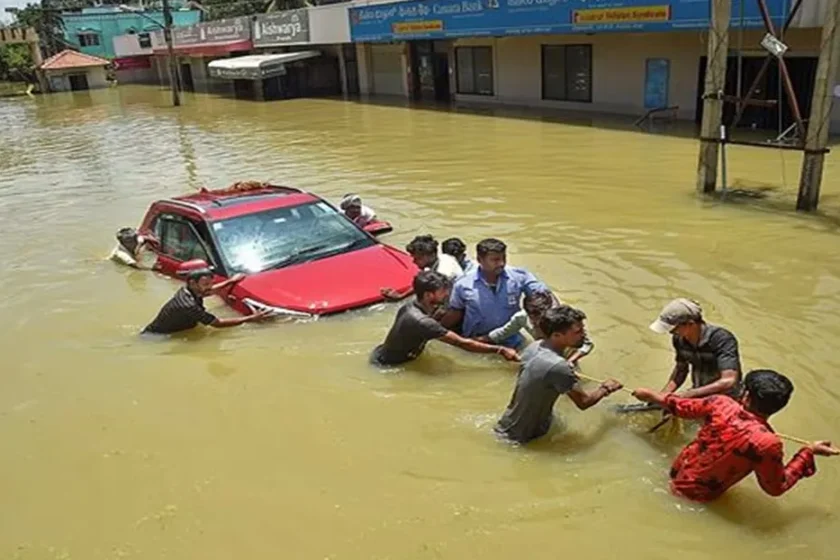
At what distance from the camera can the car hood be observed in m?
7.33

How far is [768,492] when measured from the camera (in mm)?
4172

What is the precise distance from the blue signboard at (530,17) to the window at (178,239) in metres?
11.0

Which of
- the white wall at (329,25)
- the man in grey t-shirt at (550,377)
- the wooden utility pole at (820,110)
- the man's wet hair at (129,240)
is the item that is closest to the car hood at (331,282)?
the man in grey t-shirt at (550,377)

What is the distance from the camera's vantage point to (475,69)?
97.6ft

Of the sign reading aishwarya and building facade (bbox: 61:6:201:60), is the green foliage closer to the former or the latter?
building facade (bbox: 61:6:201:60)

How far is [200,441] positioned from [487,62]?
25.4m

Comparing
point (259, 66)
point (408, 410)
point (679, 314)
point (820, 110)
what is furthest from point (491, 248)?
point (259, 66)

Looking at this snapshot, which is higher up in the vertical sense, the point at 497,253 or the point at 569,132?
the point at 497,253

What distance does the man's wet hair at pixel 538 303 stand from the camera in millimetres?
5723

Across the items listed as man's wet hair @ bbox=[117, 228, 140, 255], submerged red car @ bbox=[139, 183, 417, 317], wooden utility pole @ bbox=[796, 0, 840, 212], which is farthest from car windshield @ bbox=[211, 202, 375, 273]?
wooden utility pole @ bbox=[796, 0, 840, 212]

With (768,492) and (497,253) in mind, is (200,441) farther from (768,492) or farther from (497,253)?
(768,492)

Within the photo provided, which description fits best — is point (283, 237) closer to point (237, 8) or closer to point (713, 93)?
point (713, 93)

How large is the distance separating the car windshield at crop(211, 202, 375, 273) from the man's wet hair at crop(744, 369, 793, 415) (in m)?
4.86

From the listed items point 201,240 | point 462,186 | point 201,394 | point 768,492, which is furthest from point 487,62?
point 768,492
